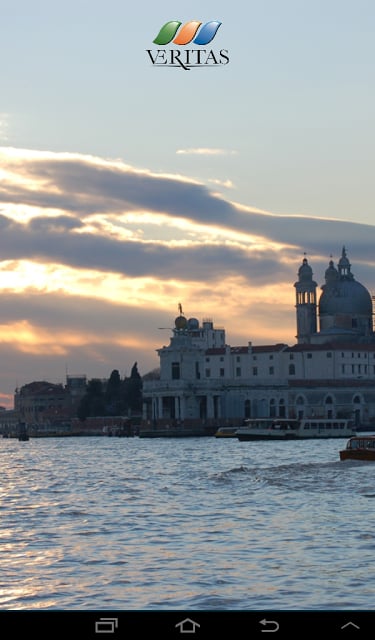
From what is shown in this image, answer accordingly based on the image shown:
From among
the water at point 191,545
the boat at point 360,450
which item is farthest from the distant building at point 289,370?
the water at point 191,545

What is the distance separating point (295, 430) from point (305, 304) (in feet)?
197

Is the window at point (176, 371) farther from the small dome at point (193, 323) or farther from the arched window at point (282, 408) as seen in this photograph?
the small dome at point (193, 323)

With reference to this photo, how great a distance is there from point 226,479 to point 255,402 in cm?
9327

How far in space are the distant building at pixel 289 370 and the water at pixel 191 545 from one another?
92911 mm

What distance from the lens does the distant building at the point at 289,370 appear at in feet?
432

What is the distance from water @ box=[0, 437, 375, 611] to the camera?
12.8 meters

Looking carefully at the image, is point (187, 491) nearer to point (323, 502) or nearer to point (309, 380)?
point (323, 502)

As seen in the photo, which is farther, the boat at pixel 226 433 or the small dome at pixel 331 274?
the small dome at pixel 331 274

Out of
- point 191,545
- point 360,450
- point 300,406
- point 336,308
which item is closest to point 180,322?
point 300,406

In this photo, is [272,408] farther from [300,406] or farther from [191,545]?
[191,545]

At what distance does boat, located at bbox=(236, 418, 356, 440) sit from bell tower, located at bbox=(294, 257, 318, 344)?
53.7 meters

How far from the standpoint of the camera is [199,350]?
13212 centimetres
